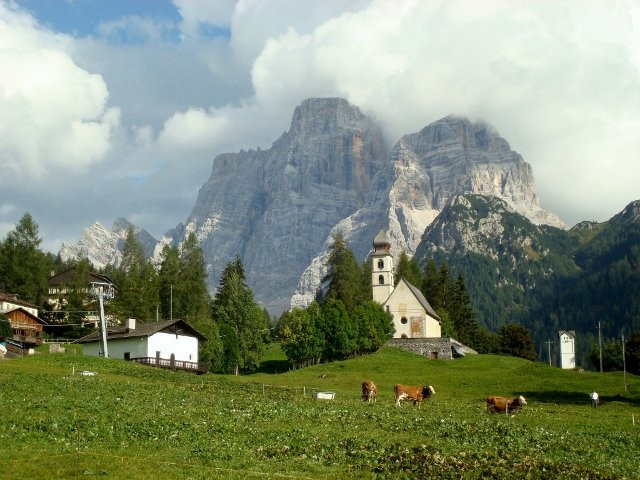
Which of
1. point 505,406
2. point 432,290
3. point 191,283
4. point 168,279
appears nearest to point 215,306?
point 191,283

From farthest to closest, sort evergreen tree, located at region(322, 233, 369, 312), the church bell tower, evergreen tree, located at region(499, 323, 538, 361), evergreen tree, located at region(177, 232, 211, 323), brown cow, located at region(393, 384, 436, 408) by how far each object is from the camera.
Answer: evergreen tree, located at region(499, 323, 538, 361) < the church bell tower < evergreen tree, located at region(322, 233, 369, 312) < evergreen tree, located at region(177, 232, 211, 323) < brown cow, located at region(393, 384, 436, 408)

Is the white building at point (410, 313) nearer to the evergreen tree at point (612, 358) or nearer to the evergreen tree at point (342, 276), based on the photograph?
the evergreen tree at point (342, 276)

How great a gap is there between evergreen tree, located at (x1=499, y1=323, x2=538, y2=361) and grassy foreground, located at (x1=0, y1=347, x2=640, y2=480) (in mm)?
99363

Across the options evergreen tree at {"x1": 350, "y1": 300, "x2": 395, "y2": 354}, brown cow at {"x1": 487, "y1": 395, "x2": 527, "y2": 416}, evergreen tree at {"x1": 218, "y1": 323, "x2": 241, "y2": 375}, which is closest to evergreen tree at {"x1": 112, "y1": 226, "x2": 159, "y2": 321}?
evergreen tree at {"x1": 218, "y1": 323, "x2": 241, "y2": 375}

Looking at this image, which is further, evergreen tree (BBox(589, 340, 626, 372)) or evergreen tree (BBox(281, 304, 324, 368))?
evergreen tree (BBox(589, 340, 626, 372))

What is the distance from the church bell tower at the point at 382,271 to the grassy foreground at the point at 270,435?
76.4m

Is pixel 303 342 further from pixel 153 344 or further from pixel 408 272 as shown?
pixel 408 272

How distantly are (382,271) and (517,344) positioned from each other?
36978 mm

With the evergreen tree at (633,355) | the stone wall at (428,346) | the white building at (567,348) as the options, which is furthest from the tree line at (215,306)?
the white building at (567,348)

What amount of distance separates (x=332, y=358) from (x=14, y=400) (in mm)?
71342

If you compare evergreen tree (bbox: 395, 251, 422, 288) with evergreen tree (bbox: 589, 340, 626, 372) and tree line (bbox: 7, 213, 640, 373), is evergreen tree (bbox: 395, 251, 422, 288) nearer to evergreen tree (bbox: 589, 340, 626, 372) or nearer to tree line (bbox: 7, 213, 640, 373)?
tree line (bbox: 7, 213, 640, 373)

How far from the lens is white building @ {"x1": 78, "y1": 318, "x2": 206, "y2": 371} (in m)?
81.6

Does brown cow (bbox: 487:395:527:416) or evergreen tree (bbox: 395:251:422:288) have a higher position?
evergreen tree (bbox: 395:251:422:288)

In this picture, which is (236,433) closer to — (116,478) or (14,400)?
(116,478)
